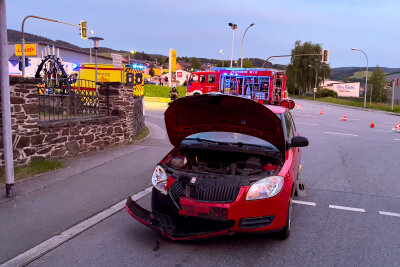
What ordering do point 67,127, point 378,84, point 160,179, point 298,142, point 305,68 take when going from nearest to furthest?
1. point 160,179
2. point 298,142
3. point 67,127
4. point 305,68
5. point 378,84

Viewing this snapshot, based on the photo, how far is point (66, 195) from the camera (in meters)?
5.91

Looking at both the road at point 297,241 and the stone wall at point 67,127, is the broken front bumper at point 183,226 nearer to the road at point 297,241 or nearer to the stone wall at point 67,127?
the road at point 297,241

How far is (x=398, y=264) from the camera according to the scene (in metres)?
3.88

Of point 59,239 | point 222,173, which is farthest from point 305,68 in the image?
point 59,239

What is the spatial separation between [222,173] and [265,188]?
2.66 feet

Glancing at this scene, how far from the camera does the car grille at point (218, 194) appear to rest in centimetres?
391

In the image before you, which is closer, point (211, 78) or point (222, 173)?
point (222, 173)

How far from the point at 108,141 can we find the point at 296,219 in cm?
638

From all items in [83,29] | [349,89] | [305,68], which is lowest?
[349,89]

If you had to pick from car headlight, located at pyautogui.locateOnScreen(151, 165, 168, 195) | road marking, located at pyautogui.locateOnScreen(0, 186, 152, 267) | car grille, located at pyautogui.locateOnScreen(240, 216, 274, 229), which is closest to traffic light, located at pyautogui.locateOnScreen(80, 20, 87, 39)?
road marking, located at pyautogui.locateOnScreen(0, 186, 152, 267)

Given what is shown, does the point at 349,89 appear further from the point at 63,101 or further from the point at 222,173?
the point at 222,173

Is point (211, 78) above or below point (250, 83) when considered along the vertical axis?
above

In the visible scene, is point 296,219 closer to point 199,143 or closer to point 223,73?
point 199,143

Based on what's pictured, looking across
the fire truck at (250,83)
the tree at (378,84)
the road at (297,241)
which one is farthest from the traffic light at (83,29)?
the tree at (378,84)
